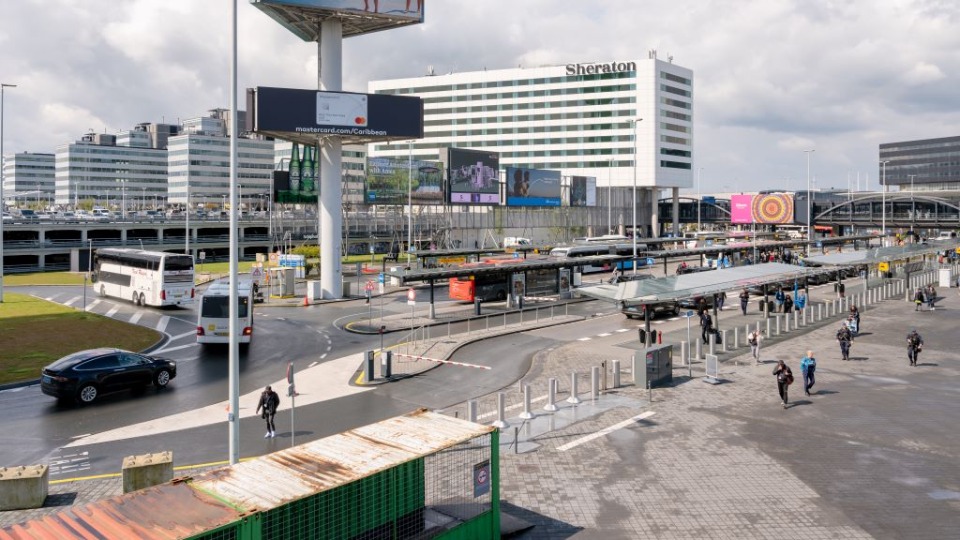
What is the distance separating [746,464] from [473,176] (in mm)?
70492

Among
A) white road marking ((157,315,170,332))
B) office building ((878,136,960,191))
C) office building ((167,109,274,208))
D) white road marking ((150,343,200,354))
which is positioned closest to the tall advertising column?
white road marking ((157,315,170,332))

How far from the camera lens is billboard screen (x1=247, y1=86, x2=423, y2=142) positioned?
46.1 meters

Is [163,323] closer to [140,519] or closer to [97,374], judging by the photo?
[97,374]

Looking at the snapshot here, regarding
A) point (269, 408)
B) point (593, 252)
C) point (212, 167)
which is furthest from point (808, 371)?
point (212, 167)

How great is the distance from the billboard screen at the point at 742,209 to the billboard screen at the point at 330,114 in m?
89.9

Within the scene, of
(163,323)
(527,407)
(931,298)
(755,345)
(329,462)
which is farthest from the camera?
(931,298)

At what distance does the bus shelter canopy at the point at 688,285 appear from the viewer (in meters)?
28.1

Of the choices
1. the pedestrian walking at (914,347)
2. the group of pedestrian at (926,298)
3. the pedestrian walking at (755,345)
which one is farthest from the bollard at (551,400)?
the group of pedestrian at (926,298)

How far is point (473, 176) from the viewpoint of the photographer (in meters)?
85.5

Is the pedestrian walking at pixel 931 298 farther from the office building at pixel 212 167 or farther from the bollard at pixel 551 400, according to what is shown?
the office building at pixel 212 167

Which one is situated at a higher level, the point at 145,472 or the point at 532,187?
the point at 532,187

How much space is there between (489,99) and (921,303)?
100111mm

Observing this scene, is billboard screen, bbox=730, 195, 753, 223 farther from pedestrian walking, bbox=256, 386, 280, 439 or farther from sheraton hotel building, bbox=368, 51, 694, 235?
pedestrian walking, bbox=256, 386, 280, 439

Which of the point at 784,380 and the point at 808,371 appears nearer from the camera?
the point at 784,380
